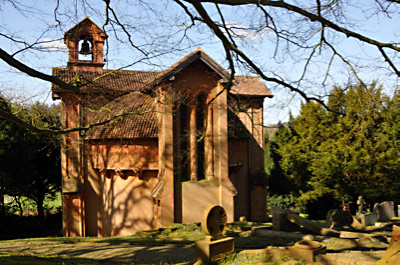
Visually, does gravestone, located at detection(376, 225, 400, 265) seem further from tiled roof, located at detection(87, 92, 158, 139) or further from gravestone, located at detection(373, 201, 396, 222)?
gravestone, located at detection(373, 201, 396, 222)

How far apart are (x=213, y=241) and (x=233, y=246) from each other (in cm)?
85

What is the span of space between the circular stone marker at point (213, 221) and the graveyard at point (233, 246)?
0.09ft

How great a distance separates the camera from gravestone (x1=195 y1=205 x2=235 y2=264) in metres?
9.58

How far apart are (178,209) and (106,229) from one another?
18.3 ft

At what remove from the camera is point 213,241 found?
9859mm

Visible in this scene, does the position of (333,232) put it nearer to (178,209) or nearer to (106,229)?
(178,209)

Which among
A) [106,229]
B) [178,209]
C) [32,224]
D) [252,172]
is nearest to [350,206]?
[252,172]

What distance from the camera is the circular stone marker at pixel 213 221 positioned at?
9887mm

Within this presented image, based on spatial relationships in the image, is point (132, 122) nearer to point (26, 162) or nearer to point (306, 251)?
point (26, 162)

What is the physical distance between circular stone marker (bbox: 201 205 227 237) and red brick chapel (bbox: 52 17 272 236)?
789cm

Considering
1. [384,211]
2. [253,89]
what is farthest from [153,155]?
[384,211]

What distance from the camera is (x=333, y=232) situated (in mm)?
13031

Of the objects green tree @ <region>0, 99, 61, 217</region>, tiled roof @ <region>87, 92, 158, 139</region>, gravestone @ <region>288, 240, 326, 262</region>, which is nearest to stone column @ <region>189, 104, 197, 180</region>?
tiled roof @ <region>87, 92, 158, 139</region>

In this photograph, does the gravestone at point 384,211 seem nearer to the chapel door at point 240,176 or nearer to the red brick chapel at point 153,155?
the chapel door at point 240,176
